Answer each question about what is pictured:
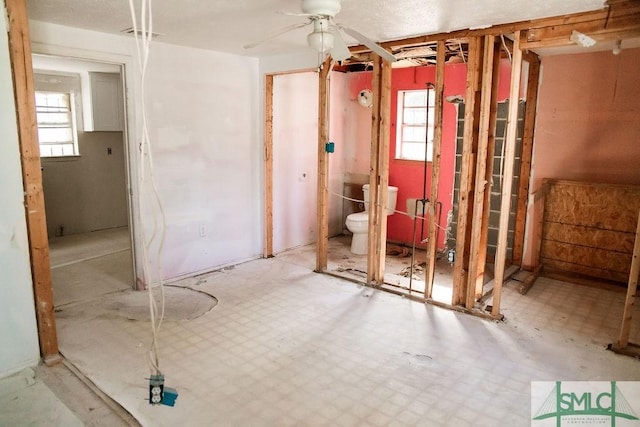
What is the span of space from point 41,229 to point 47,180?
3790 millimetres

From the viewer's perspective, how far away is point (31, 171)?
269 cm

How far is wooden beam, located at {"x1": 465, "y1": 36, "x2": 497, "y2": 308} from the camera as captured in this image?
3.44 m

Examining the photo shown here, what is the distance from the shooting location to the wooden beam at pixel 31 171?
2553 millimetres

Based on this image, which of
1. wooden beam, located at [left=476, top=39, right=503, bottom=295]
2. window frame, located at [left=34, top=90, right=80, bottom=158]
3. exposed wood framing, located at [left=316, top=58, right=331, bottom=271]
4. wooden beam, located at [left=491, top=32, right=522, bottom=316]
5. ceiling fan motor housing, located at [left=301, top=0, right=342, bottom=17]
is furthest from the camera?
window frame, located at [left=34, top=90, right=80, bottom=158]

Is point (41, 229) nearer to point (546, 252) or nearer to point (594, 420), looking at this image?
point (594, 420)

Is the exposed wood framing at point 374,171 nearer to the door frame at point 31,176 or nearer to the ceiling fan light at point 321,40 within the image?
the ceiling fan light at point 321,40

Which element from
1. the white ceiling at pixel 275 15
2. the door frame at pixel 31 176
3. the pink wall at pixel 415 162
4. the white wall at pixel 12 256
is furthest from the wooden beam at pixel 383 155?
the white wall at pixel 12 256

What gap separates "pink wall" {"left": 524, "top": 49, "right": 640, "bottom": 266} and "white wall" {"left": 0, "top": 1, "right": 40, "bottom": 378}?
4707 millimetres

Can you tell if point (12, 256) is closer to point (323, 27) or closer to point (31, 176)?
point (31, 176)

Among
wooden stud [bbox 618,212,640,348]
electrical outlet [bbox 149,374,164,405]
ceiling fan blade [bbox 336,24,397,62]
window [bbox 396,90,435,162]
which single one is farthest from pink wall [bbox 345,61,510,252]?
electrical outlet [bbox 149,374,164,405]

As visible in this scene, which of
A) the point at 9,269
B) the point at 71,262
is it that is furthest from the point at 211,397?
the point at 71,262

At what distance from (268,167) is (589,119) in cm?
345

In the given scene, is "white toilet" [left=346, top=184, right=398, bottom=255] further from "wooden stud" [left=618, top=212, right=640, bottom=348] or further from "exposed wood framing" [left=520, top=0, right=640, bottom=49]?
"wooden stud" [left=618, top=212, right=640, bottom=348]

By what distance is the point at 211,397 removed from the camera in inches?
98.7
